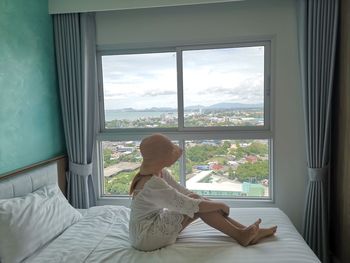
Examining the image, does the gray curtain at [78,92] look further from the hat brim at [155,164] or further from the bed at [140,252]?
the hat brim at [155,164]

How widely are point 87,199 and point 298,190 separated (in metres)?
2.03

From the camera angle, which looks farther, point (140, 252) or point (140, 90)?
point (140, 90)

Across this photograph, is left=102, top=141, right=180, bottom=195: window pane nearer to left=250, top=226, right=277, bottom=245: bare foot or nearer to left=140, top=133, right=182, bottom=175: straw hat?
left=140, top=133, right=182, bottom=175: straw hat

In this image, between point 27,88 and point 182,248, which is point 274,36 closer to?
point 182,248

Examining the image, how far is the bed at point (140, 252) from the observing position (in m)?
1.60

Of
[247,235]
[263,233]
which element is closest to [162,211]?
[247,235]

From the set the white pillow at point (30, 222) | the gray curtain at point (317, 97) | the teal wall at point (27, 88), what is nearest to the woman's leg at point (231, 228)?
the white pillow at point (30, 222)

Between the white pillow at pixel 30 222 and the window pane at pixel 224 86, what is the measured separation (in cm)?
Result: 146

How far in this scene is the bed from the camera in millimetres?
1602

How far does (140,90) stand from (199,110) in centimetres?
64

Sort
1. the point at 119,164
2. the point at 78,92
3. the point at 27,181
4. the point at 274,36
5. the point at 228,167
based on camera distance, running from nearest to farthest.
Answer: the point at 27,181, the point at 274,36, the point at 78,92, the point at 228,167, the point at 119,164

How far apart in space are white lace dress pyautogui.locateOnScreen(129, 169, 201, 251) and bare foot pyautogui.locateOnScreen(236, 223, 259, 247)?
31 centimetres

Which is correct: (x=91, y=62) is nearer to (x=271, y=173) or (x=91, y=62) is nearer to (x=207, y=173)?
(x=207, y=173)

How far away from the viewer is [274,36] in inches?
105
